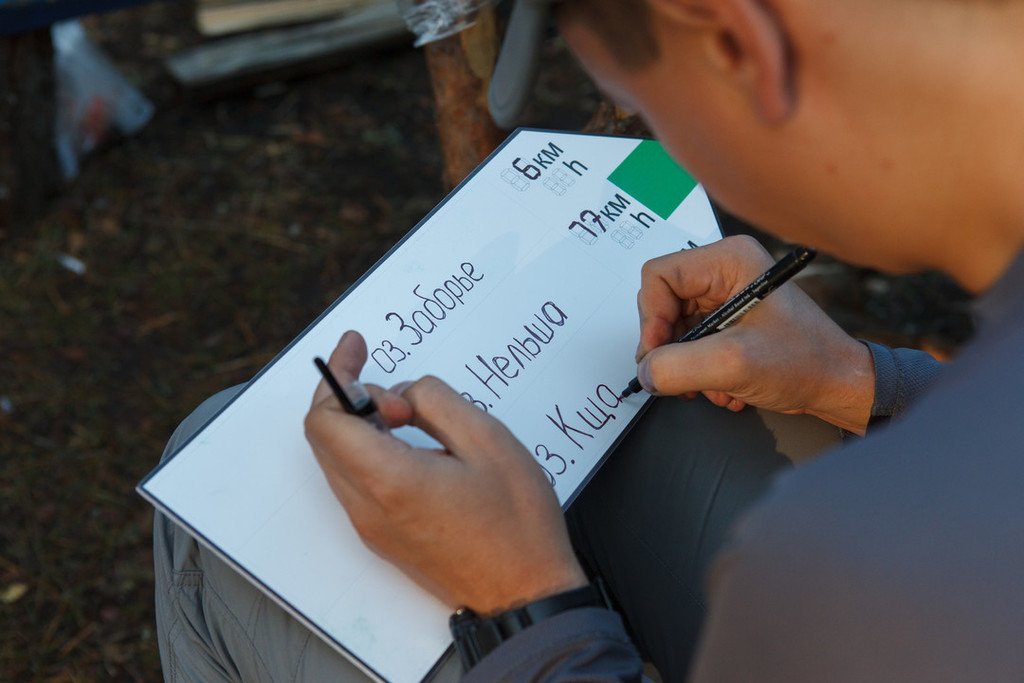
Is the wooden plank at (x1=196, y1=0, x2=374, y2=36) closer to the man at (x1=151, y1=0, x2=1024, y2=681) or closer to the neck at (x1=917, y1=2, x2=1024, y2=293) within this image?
the man at (x1=151, y1=0, x2=1024, y2=681)

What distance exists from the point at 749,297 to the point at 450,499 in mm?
428

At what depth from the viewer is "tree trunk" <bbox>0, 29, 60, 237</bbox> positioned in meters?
2.29

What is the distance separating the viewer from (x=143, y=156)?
2.70 m

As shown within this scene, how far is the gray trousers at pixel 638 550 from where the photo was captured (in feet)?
3.59

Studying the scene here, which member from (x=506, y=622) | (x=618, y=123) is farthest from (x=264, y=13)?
(x=506, y=622)

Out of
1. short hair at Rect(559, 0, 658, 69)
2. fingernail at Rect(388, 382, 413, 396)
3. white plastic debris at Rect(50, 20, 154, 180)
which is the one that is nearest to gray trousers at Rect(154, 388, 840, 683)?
fingernail at Rect(388, 382, 413, 396)

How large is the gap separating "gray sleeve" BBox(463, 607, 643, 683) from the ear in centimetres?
49

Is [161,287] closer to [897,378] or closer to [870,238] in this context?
[897,378]

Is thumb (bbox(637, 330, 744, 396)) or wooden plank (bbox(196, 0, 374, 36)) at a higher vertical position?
thumb (bbox(637, 330, 744, 396))

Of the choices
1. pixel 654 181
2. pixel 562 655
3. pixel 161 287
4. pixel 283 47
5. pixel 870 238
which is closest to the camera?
pixel 870 238

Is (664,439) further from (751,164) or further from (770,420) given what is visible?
(751,164)

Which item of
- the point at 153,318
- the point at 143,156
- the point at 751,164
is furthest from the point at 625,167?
the point at 143,156

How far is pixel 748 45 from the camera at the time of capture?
59cm

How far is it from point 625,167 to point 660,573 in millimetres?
539
